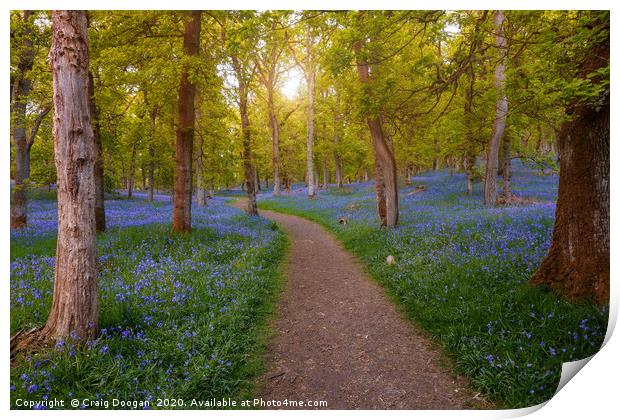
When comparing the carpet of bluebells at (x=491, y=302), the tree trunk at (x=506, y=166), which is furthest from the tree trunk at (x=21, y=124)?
the tree trunk at (x=506, y=166)

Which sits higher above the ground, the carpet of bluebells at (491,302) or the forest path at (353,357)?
the carpet of bluebells at (491,302)

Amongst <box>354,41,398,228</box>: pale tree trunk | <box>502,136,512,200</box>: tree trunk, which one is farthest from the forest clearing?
Result: <box>502,136,512,200</box>: tree trunk

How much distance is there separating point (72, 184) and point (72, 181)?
0.12 feet

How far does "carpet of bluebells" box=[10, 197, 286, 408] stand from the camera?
3.56 m

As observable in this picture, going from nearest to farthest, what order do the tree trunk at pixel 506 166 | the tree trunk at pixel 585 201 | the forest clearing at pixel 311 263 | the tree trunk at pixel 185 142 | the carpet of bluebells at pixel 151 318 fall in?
1. the carpet of bluebells at pixel 151 318
2. the forest clearing at pixel 311 263
3. the tree trunk at pixel 585 201
4. the tree trunk at pixel 185 142
5. the tree trunk at pixel 506 166

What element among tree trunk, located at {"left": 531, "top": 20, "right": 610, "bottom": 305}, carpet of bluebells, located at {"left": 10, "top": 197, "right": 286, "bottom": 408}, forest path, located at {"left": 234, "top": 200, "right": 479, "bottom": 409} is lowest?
forest path, located at {"left": 234, "top": 200, "right": 479, "bottom": 409}

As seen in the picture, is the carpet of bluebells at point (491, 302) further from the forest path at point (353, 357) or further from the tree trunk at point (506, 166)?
the tree trunk at point (506, 166)

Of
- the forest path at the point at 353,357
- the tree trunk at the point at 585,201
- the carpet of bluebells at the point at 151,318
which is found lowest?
the forest path at the point at 353,357

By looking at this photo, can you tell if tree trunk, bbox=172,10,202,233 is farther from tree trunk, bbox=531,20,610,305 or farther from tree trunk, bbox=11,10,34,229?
tree trunk, bbox=531,20,610,305

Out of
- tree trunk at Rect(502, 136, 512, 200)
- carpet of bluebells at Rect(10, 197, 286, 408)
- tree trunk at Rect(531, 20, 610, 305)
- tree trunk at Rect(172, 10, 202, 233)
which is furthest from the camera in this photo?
tree trunk at Rect(502, 136, 512, 200)

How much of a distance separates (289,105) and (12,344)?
3725cm

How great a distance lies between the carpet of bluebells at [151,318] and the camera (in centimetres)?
356

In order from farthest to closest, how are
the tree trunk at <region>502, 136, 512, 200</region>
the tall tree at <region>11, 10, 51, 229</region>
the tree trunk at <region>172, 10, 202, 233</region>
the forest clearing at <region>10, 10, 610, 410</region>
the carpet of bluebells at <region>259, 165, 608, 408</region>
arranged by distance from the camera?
the tree trunk at <region>502, 136, 512, 200</region> → the tree trunk at <region>172, 10, 202, 233</region> → the tall tree at <region>11, 10, 51, 229</region> → the forest clearing at <region>10, 10, 610, 410</region> → the carpet of bluebells at <region>259, 165, 608, 408</region>

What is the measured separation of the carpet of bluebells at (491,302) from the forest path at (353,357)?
35cm
